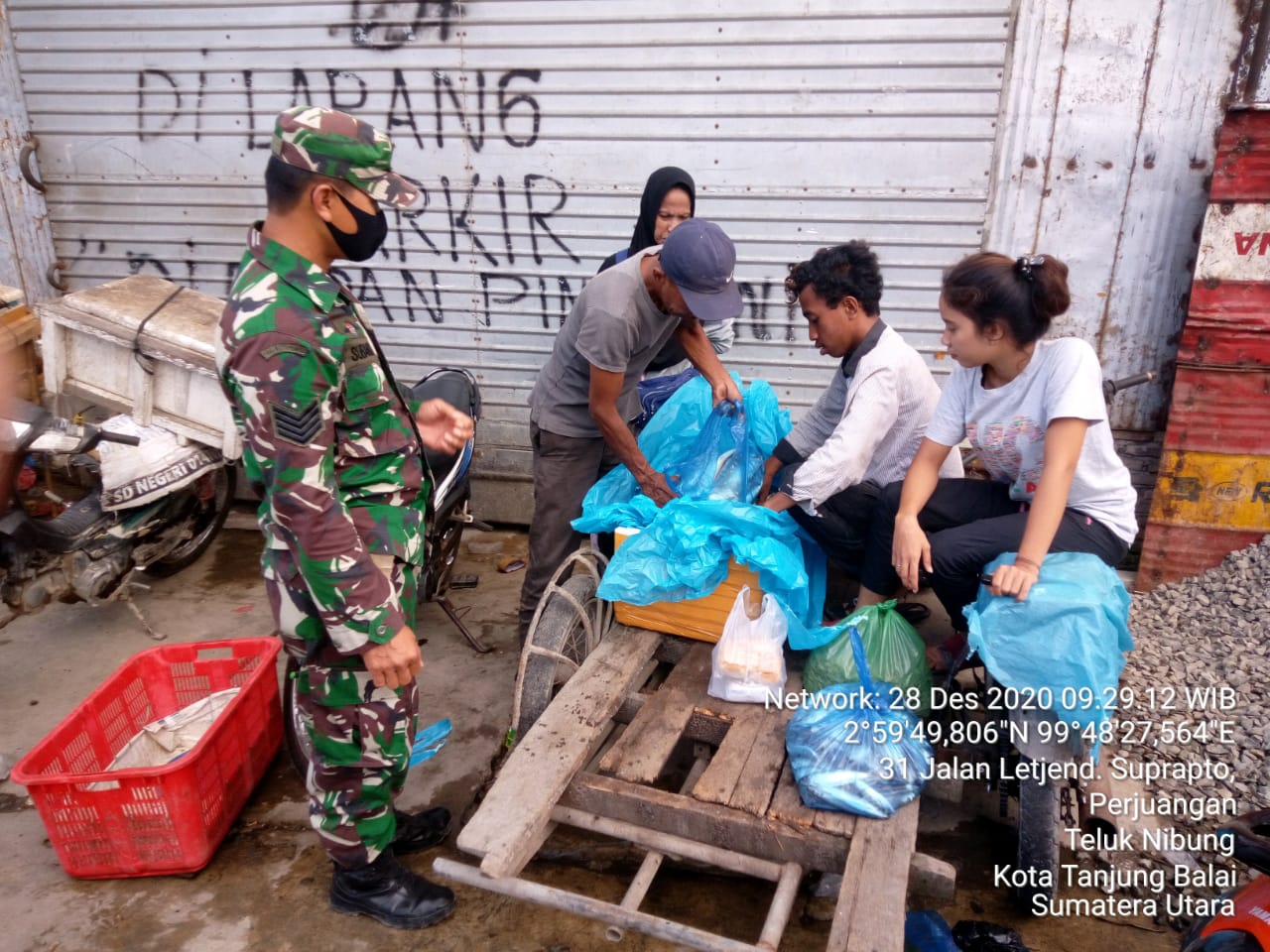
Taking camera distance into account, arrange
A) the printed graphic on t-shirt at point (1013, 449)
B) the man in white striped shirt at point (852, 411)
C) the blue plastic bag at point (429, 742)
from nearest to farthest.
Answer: the printed graphic on t-shirt at point (1013, 449)
the man in white striped shirt at point (852, 411)
the blue plastic bag at point (429, 742)

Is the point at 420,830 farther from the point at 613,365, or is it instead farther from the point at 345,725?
the point at 613,365

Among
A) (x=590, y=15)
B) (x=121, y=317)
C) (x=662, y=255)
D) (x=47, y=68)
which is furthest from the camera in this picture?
(x=47, y=68)

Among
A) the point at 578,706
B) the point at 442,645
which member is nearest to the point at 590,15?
the point at 442,645

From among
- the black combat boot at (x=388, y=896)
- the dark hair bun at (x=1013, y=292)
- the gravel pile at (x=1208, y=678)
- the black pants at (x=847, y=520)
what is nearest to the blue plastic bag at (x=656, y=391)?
the black pants at (x=847, y=520)

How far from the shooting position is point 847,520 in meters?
3.02

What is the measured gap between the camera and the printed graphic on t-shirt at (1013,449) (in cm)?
259

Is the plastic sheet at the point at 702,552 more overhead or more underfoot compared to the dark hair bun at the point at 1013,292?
more underfoot

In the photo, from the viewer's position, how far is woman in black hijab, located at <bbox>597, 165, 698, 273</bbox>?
12.3 feet

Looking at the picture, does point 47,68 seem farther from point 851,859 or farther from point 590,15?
point 851,859

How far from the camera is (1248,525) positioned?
4043 mm

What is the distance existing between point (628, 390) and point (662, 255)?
Answer: 0.68m

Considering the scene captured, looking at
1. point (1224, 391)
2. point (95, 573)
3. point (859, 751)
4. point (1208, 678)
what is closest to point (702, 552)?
point (859, 751)

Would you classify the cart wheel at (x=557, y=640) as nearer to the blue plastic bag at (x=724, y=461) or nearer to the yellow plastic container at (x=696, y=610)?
the yellow plastic container at (x=696, y=610)

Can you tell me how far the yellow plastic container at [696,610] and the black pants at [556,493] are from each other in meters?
0.45
